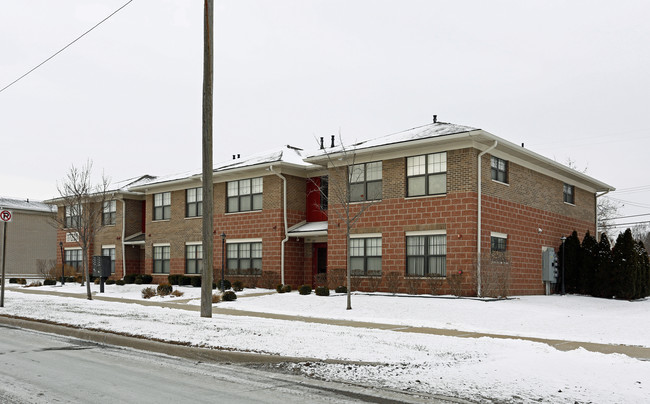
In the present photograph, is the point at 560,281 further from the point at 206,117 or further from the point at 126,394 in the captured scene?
the point at 126,394

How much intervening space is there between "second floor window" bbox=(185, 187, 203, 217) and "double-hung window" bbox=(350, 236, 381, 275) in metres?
10.8

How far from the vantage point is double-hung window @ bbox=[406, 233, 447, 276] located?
22.8 meters

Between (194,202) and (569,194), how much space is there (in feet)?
64.0

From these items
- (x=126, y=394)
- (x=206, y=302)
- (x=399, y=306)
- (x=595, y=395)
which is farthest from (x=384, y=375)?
(x=399, y=306)

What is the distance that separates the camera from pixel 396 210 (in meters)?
24.1

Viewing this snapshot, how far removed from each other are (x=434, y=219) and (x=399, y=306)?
14.9ft

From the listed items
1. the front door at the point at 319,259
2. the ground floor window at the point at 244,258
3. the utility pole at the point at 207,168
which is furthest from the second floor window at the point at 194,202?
the utility pole at the point at 207,168

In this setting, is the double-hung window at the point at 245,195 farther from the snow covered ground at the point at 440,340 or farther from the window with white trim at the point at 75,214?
the snow covered ground at the point at 440,340

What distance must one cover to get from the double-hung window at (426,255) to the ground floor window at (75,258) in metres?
26.5

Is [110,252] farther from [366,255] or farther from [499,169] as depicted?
[499,169]

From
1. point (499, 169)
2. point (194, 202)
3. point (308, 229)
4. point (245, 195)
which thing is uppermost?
point (499, 169)

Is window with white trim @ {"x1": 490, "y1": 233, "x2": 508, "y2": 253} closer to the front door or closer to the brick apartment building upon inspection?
the brick apartment building

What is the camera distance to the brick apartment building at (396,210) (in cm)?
2241

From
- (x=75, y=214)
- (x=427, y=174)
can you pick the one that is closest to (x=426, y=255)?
(x=427, y=174)
